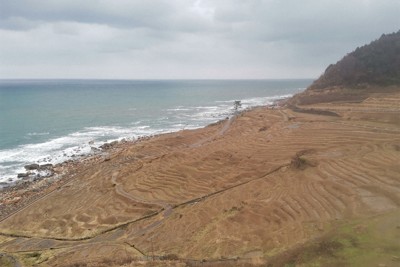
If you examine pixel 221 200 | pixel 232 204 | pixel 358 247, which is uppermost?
pixel 358 247

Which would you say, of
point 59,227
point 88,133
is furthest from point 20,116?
point 59,227

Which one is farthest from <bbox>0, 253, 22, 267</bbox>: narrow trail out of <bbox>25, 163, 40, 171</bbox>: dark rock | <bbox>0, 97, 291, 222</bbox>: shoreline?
<bbox>25, 163, 40, 171</bbox>: dark rock

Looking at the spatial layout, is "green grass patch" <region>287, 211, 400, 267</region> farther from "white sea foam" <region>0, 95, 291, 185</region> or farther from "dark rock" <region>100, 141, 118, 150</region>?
"dark rock" <region>100, 141, 118, 150</region>

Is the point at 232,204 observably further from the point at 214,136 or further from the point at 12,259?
the point at 214,136

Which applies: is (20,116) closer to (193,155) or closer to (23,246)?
(193,155)

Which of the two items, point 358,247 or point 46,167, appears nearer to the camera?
point 358,247

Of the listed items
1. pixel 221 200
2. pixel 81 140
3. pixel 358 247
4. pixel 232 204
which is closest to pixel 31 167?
pixel 81 140

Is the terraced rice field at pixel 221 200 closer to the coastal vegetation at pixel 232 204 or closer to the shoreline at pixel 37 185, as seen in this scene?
the coastal vegetation at pixel 232 204
